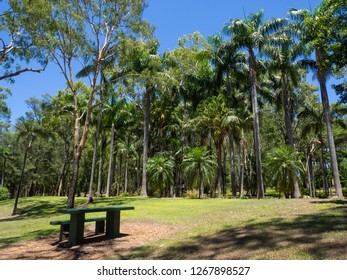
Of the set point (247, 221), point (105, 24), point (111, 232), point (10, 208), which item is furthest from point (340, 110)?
point (10, 208)

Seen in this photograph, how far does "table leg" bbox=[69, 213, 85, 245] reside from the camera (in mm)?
8336

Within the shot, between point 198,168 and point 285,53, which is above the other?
point 285,53

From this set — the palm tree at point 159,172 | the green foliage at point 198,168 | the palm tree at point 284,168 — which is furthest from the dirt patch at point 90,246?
the palm tree at point 159,172

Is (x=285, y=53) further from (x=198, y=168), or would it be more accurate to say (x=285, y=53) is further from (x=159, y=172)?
(x=159, y=172)

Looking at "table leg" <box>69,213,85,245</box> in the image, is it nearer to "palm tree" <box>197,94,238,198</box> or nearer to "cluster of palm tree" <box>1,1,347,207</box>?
"cluster of palm tree" <box>1,1,347,207</box>

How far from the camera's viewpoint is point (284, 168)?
22.5m

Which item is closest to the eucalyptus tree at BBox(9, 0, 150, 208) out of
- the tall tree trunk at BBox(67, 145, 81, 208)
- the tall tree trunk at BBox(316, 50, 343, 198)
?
the tall tree trunk at BBox(67, 145, 81, 208)

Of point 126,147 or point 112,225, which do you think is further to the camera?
point 126,147

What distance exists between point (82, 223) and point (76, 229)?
0.29 metres

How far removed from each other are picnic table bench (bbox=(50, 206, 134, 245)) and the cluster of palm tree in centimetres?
1140

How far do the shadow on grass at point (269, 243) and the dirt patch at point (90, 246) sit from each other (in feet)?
2.44

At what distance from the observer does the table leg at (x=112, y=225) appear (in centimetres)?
930

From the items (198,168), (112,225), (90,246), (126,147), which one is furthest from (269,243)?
(126,147)

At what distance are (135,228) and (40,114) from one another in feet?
105
